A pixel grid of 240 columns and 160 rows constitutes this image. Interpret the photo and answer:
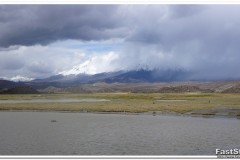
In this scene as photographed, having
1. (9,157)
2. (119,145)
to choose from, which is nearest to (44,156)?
(9,157)

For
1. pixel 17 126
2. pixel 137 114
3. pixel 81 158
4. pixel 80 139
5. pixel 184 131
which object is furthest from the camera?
pixel 137 114

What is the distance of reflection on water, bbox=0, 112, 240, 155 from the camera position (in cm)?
3384

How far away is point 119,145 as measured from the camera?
36.2 metres

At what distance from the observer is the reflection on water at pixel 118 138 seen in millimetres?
33844

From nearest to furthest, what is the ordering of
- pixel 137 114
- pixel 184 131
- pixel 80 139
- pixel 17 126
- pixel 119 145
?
pixel 119 145 < pixel 80 139 < pixel 184 131 < pixel 17 126 < pixel 137 114

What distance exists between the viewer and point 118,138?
133ft

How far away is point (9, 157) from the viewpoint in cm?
3073

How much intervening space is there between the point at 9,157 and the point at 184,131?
22346mm

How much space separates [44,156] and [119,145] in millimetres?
7744
